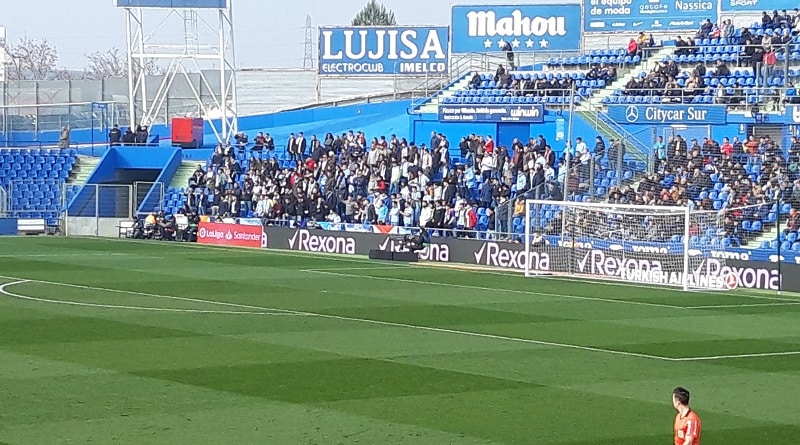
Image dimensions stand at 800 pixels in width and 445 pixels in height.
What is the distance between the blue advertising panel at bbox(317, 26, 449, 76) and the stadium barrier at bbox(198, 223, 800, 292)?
54.6 feet

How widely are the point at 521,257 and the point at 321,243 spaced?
901 cm

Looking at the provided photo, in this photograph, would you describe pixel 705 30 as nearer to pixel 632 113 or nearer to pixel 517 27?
pixel 632 113

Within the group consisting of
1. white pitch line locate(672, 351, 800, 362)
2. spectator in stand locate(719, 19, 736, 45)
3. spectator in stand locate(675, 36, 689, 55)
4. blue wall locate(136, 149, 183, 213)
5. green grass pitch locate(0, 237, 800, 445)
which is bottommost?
white pitch line locate(672, 351, 800, 362)

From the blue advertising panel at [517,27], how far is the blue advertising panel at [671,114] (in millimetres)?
12260

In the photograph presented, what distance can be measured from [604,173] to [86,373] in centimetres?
2630

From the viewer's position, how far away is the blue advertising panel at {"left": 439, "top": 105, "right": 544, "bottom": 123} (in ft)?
163

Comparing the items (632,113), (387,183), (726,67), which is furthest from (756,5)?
(387,183)

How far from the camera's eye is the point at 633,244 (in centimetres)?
3578

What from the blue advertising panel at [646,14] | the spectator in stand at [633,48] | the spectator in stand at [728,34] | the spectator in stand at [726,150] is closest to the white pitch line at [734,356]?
the spectator in stand at [726,150]

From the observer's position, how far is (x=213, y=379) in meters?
17.1

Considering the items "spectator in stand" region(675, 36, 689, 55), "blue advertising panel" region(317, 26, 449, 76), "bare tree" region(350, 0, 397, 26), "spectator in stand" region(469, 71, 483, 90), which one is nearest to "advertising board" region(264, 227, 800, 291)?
"spectator in stand" region(469, 71, 483, 90)

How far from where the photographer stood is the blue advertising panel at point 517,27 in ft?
190

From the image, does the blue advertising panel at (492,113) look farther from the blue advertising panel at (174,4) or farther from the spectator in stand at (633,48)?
the blue advertising panel at (174,4)

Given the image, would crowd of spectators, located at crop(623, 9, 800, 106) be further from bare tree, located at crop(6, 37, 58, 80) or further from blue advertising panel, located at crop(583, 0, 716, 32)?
bare tree, located at crop(6, 37, 58, 80)
